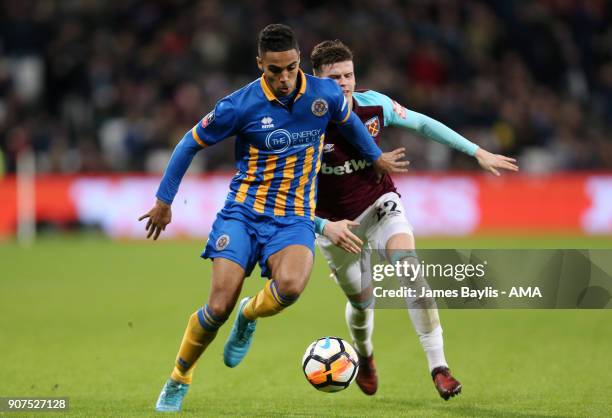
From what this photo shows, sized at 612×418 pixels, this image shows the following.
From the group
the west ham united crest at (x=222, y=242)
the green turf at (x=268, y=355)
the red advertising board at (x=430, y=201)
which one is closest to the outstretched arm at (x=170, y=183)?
the west ham united crest at (x=222, y=242)

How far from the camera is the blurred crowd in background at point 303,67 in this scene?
18.5 metres

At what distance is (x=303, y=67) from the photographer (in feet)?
58.9

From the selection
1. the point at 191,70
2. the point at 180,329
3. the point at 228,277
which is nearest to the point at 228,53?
the point at 191,70

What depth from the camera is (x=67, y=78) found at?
63.5 feet

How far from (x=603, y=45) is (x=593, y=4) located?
1156mm

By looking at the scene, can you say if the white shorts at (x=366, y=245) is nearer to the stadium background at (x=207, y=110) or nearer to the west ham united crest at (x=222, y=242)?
the west ham united crest at (x=222, y=242)

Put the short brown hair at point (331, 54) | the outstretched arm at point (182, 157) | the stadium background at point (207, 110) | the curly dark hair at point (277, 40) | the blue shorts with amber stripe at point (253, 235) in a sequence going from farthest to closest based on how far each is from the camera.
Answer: the stadium background at point (207, 110) → the short brown hair at point (331, 54) → the blue shorts with amber stripe at point (253, 235) → the outstretched arm at point (182, 157) → the curly dark hair at point (277, 40)

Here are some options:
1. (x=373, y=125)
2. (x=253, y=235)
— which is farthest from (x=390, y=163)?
(x=253, y=235)

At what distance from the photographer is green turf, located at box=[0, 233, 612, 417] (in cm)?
625

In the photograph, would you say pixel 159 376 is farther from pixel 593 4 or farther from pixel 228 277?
pixel 593 4

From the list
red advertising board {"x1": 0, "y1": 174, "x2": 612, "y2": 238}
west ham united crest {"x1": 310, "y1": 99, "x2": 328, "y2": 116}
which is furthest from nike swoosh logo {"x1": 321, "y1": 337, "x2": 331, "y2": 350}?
red advertising board {"x1": 0, "y1": 174, "x2": 612, "y2": 238}

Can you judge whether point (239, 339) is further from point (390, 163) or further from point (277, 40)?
point (277, 40)

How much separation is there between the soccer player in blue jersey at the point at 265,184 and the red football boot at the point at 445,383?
1011 millimetres

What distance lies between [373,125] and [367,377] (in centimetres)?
170
